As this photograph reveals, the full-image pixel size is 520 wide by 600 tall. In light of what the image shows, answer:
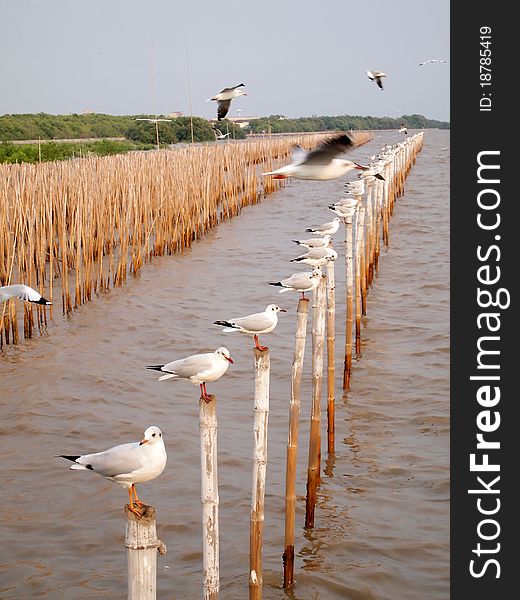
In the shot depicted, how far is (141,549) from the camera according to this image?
10.4 ft

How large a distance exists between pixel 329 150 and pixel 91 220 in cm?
710

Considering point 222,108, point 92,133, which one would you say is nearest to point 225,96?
point 222,108

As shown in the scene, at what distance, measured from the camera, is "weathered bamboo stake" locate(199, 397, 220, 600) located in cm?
377

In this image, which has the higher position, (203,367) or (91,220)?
(91,220)

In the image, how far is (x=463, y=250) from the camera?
5.10m

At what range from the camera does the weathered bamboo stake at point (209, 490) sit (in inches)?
148

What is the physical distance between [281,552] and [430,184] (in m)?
28.2

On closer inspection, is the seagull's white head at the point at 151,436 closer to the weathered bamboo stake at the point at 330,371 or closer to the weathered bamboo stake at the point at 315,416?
the weathered bamboo stake at the point at 315,416

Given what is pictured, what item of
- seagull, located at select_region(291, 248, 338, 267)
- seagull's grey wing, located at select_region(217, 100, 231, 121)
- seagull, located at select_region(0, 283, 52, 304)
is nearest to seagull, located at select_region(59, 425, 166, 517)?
seagull, located at select_region(291, 248, 338, 267)

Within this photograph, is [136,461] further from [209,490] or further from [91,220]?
[91,220]

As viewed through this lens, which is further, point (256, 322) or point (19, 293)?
point (19, 293)

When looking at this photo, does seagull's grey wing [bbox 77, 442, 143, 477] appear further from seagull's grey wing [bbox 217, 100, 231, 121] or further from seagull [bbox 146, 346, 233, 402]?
seagull's grey wing [bbox 217, 100, 231, 121]

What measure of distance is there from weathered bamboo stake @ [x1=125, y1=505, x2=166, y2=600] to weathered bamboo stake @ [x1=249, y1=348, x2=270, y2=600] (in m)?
1.19

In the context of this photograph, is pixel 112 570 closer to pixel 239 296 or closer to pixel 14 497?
pixel 14 497
